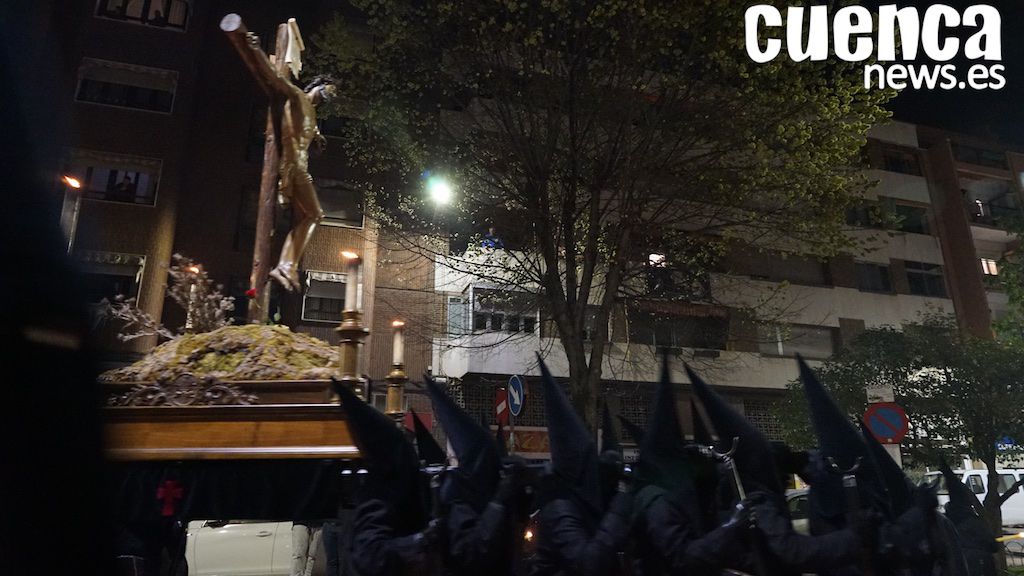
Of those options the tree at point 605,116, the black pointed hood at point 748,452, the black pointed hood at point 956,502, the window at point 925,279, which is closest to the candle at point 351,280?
the black pointed hood at point 748,452

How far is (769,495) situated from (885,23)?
805 centimetres

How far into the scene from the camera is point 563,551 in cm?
352

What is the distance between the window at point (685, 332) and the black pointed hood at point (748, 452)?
13615 millimetres

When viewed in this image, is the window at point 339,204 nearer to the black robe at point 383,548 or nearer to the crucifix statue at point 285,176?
the crucifix statue at point 285,176

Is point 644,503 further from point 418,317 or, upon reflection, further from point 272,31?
point 272,31

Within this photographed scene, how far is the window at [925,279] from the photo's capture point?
24.6 meters

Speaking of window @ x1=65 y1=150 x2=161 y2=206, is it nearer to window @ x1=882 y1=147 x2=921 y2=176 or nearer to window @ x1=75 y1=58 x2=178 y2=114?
window @ x1=75 y1=58 x2=178 y2=114

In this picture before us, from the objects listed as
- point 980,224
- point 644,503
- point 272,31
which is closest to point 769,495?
point 644,503

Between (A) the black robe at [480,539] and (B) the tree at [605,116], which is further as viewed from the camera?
(B) the tree at [605,116]

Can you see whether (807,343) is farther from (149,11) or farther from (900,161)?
(149,11)

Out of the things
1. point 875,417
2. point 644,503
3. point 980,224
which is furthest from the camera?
point 980,224

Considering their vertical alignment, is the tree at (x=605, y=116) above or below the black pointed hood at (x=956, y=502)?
above

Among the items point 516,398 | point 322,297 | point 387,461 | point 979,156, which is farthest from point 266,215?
point 979,156

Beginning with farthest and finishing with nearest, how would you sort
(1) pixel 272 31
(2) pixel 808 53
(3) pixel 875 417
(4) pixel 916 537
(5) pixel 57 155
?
(1) pixel 272 31 → (2) pixel 808 53 → (3) pixel 875 417 → (4) pixel 916 537 → (5) pixel 57 155
